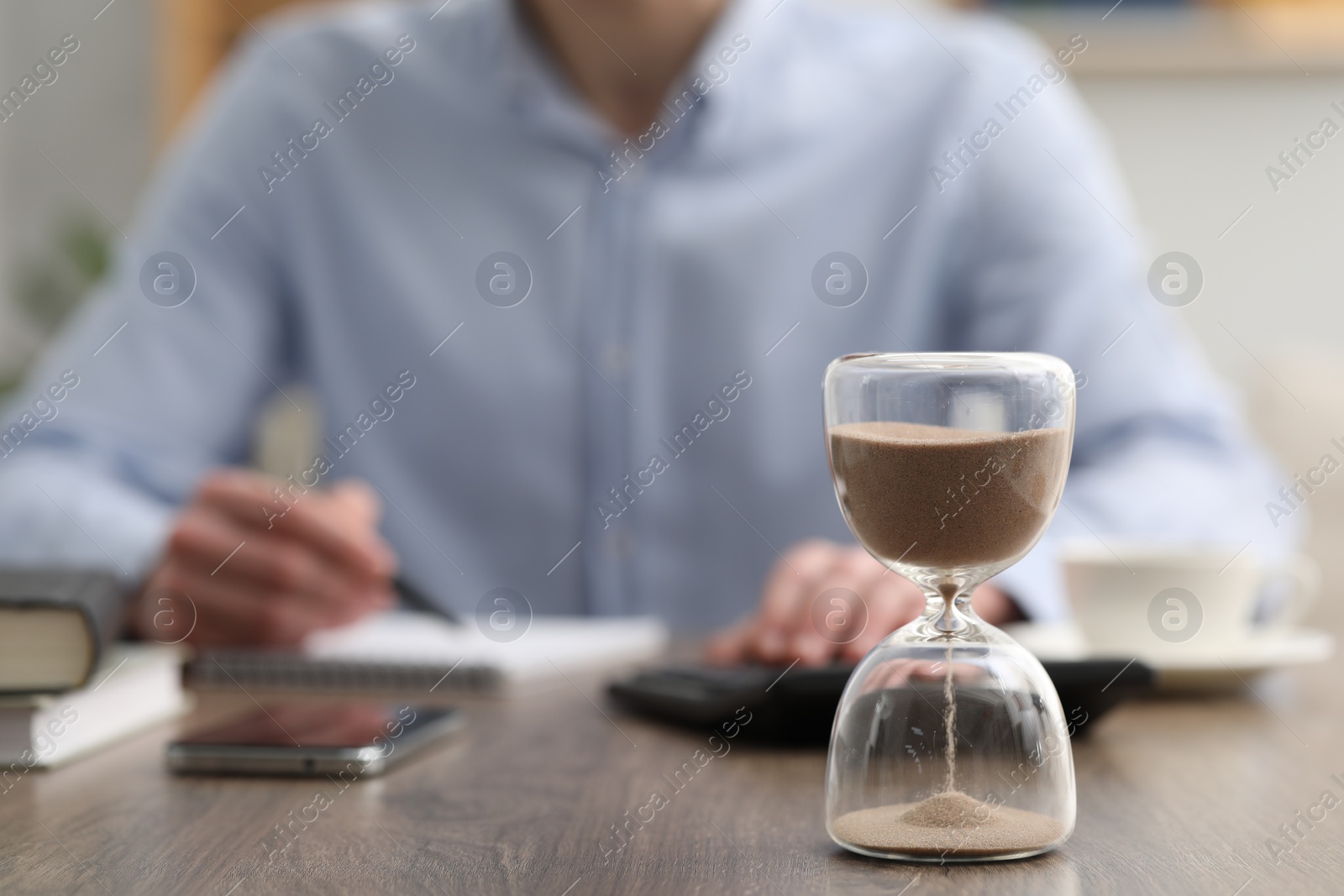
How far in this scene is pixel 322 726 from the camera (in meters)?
0.77

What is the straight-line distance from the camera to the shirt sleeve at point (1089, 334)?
4.17 feet

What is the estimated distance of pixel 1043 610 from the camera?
1.10 metres

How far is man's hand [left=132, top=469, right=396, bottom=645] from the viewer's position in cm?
115

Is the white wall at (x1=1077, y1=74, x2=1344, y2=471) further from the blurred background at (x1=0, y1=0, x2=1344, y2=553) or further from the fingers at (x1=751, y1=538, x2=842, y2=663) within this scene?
the fingers at (x1=751, y1=538, x2=842, y2=663)

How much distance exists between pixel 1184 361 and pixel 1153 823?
3.40 ft

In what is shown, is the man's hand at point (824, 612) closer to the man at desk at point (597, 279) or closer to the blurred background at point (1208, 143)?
the man at desk at point (597, 279)

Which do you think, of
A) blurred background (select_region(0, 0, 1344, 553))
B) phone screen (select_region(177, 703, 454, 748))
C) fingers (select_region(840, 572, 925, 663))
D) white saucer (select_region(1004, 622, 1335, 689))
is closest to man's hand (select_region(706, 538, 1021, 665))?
fingers (select_region(840, 572, 925, 663))

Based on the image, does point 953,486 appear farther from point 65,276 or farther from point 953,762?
point 65,276

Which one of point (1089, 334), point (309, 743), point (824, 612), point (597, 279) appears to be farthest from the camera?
point (597, 279)

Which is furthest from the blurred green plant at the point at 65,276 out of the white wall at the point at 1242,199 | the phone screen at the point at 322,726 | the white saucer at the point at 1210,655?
the white saucer at the point at 1210,655

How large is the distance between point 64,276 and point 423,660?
2972mm

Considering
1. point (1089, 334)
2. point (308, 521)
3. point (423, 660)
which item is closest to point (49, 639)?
point (423, 660)

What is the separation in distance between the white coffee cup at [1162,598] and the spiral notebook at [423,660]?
0.39 metres

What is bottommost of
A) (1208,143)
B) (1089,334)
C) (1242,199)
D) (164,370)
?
(1089,334)
